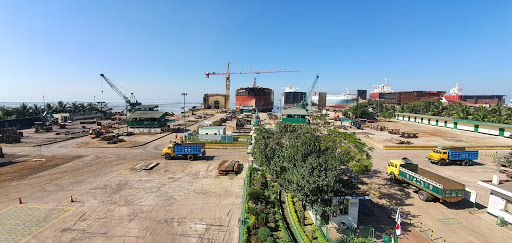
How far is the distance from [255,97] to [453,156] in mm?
135329

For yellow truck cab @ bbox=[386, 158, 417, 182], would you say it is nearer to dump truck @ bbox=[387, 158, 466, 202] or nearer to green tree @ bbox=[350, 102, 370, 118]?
dump truck @ bbox=[387, 158, 466, 202]

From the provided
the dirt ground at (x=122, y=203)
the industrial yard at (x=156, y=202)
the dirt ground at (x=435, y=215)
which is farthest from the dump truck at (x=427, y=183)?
the dirt ground at (x=122, y=203)

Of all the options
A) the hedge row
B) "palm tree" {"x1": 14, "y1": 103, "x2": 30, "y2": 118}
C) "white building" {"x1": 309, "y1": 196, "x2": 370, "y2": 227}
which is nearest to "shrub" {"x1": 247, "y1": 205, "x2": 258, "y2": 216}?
the hedge row

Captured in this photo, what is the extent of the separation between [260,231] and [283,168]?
4933 millimetres

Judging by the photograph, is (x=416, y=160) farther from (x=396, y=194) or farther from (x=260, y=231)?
(x=260, y=231)

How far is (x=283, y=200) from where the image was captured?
1994cm

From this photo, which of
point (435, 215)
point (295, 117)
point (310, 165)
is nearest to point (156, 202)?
point (310, 165)

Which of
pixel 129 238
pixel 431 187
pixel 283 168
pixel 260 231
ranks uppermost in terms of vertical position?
pixel 283 168

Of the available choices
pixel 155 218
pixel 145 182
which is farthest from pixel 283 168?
pixel 145 182

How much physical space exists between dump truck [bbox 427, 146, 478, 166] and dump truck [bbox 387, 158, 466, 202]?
11.1 meters

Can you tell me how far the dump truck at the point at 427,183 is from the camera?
17870mm

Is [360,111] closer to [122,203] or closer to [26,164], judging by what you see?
[122,203]

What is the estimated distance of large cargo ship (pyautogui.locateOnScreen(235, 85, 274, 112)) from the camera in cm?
16081

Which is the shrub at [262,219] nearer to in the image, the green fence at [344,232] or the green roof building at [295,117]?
the green fence at [344,232]
